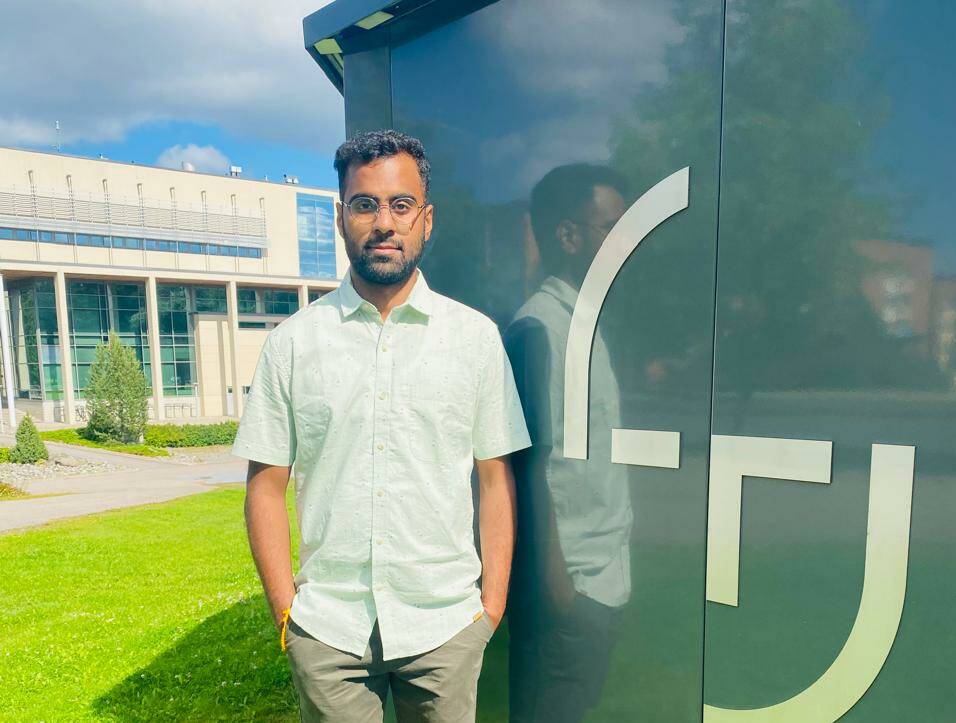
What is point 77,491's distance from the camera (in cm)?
1462

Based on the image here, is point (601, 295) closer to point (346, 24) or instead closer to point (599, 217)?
point (599, 217)

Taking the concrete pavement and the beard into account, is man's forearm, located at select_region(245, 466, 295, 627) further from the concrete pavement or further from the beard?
the concrete pavement

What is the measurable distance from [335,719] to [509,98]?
1.82 meters

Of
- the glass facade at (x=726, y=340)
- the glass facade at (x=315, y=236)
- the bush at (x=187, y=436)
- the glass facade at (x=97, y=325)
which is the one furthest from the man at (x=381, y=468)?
the glass facade at (x=315, y=236)

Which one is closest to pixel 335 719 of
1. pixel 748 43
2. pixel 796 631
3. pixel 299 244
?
pixel 796 631

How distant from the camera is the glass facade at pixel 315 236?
43.0 meters

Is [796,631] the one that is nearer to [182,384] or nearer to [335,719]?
[335,719]

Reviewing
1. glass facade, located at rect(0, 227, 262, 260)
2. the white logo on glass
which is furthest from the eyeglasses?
glass facade, located at rect(0, 227, 262, 260)

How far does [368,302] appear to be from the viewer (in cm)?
175

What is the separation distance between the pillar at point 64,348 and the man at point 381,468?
37.3 meters

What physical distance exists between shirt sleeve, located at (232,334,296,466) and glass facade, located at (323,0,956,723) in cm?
66

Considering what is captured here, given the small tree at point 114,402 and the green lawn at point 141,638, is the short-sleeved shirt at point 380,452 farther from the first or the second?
the small tree at point 114,402

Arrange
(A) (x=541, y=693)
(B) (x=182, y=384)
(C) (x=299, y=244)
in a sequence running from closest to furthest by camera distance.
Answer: (A) (x=541, y=693) < (B) (x=182, y=384) < (C) (x=299, y=244)

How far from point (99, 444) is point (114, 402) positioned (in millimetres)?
1819
